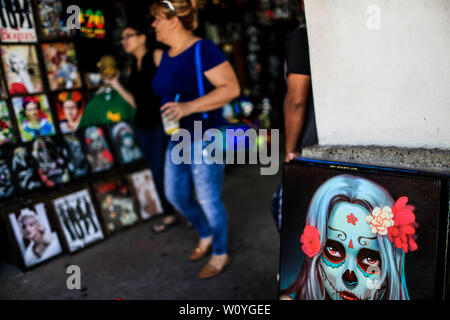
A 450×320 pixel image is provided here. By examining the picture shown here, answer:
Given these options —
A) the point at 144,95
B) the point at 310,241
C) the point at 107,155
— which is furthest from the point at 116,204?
the point at 310,241

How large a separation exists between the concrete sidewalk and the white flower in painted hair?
1.07 metres

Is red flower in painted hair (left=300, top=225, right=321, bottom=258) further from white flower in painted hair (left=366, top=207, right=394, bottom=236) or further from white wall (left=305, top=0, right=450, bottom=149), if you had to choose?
white wall (left=305, top=0, right=450, bottom=149)

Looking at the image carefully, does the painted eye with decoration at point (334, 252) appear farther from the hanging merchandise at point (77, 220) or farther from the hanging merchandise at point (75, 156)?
the hanging merchandise at point (75, 156)

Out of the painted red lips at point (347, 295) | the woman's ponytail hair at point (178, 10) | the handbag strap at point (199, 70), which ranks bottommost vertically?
the painted red lips at point (347, 295)

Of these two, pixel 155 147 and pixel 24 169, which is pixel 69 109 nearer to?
pixel 24 169

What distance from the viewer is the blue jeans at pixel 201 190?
224 cm

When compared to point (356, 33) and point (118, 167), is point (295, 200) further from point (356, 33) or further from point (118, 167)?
point (118, 167)

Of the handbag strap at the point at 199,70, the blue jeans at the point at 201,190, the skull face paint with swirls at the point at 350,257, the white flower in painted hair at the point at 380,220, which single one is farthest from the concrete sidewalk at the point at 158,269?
the handbag strap at the point at 199,70

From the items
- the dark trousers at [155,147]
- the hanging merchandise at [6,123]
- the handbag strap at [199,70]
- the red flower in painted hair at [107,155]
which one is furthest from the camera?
the red flower in painted hair at [107,155]

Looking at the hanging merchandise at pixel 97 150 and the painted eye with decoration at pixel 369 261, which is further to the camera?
the hanging merchandise at pixel 97 150

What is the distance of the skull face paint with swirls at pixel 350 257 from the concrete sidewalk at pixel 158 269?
0.86 m

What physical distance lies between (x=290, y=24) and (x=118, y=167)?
3.77 m

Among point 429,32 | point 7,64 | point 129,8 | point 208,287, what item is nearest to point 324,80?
point 429,32
